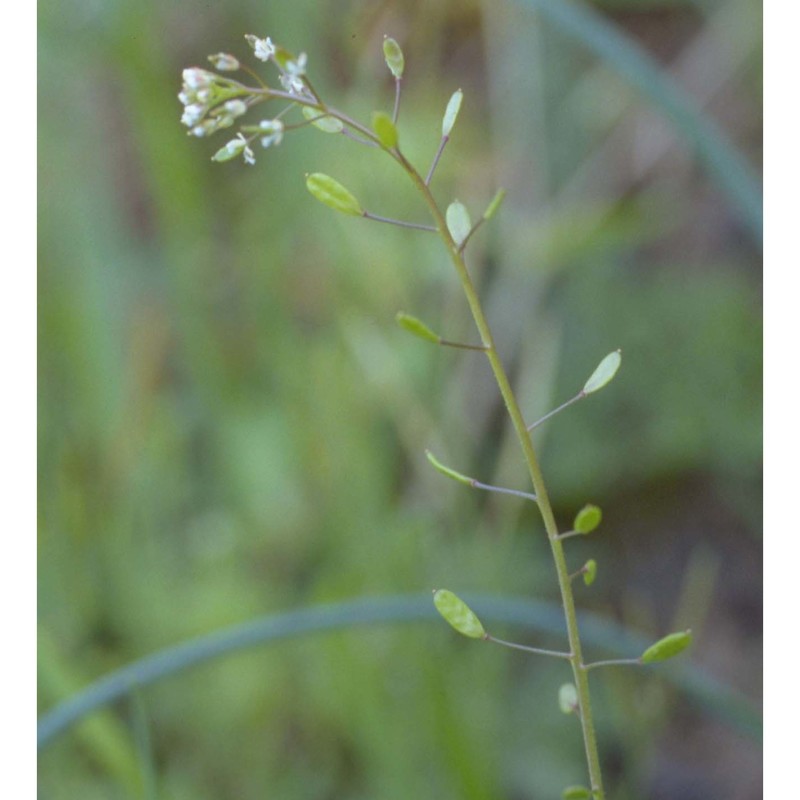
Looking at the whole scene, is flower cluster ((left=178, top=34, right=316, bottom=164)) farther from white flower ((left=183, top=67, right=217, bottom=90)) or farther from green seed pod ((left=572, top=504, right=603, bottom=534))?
green seed pod ((left=572, top=504, right=603, bottom=534))

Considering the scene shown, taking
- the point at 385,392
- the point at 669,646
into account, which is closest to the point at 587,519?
the point at 669,646

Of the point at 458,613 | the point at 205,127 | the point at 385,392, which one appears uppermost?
the point at 205,127

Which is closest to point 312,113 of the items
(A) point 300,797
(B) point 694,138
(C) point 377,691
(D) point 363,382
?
(B) point 694,138

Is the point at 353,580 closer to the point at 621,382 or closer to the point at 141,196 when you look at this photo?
the point at 621,382

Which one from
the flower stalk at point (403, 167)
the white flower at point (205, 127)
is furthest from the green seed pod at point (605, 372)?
the white flower at point (205, 127)

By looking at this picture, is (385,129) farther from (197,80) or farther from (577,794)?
(577,794)

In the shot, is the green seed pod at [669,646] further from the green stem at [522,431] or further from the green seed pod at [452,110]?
the green seed pod at [452,110]
